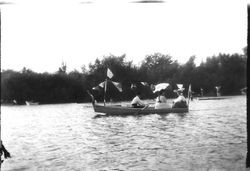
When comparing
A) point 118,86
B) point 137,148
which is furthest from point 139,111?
point 118,86

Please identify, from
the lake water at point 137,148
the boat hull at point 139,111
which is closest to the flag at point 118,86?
the lake water at point 137,148

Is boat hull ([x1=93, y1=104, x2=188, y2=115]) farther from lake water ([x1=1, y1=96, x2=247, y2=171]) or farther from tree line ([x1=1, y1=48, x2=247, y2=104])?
tree line ([x1=1, y1=48, x2=247, y2=104])

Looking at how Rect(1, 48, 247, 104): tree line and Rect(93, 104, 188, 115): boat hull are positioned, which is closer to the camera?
Rect(1, 48, 247, 104): tree line

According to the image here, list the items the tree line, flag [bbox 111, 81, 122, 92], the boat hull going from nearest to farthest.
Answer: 1. the tree line
2. flag [bbox 111, 81, 122, 92]
3. the boat hull

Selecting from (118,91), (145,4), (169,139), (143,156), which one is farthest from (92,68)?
(169,139)

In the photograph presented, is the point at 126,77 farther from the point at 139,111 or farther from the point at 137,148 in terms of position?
the point at 139,111

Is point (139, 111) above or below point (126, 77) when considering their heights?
below

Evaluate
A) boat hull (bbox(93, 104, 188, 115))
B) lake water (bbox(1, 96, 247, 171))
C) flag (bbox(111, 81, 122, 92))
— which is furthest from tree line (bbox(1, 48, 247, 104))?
boat hull (bbox(93, 104, 188, 115))

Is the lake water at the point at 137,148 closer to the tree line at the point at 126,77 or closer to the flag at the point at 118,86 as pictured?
the tree line at the point at 126,77

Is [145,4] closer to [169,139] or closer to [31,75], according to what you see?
[31,75]
